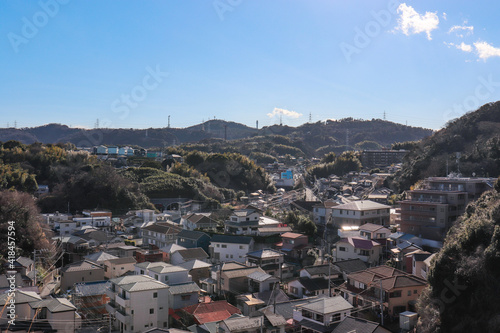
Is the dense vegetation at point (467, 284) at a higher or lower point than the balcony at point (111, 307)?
higher

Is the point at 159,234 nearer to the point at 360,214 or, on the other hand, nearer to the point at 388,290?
the point at 360,214

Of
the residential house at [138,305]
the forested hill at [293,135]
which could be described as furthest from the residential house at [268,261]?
the forested hill at [293,135]

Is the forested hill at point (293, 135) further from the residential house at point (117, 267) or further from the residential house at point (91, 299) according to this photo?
the residential house at point (91, 299)

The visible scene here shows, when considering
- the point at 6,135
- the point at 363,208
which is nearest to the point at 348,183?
the point at 363,208

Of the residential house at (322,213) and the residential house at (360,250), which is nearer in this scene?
the residential house at (360,250)

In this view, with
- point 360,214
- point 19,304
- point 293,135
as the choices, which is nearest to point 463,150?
point 360,214

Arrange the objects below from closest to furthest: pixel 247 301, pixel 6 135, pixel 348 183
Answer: pixel 247 301, pixel 348 183, pixel 6 135

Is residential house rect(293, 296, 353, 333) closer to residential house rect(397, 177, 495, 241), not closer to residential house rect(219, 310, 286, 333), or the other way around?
residential house rect(219, 310, 286, 333)

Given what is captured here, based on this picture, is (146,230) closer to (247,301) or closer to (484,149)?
(247,301)
